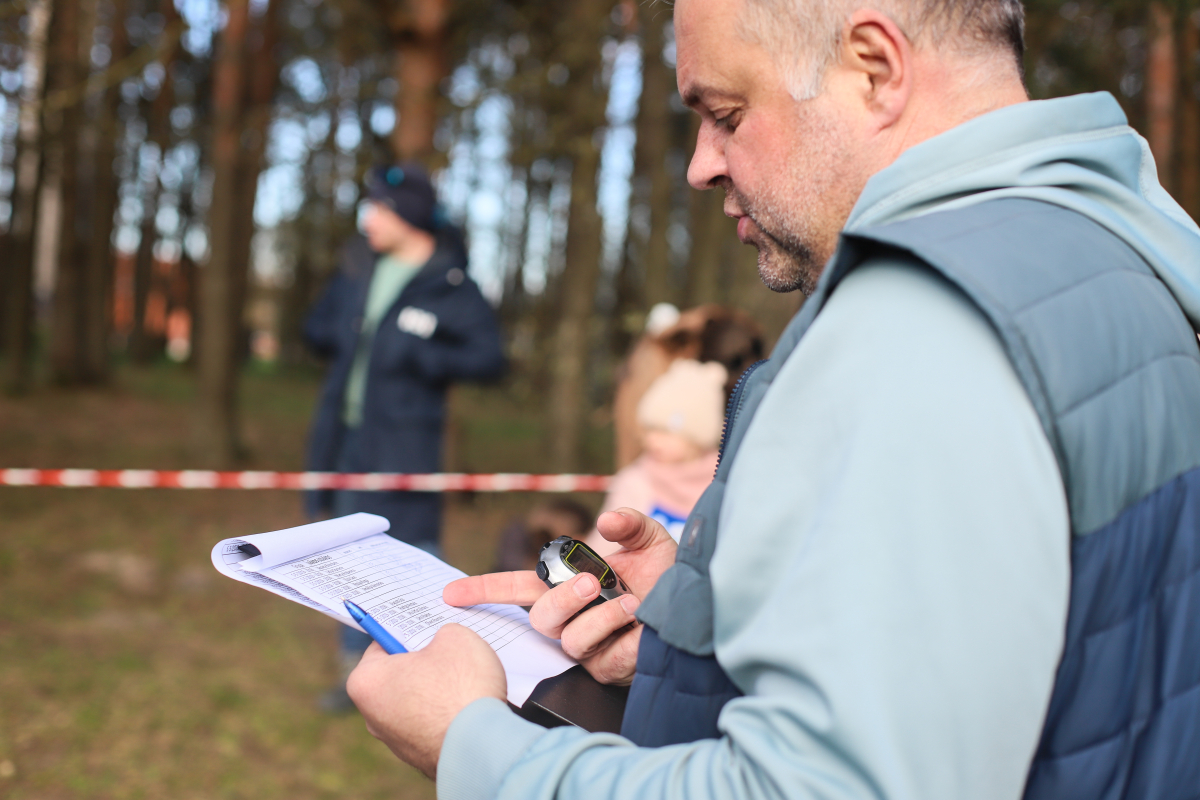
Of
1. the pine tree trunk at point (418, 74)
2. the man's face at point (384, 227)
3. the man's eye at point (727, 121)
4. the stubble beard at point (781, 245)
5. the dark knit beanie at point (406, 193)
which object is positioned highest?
the pine tree trunk at point (418, 74)

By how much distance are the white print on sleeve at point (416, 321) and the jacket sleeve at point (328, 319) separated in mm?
359

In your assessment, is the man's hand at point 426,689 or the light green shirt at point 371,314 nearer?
the man's hand at point 426,689

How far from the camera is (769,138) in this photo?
44.3 inches

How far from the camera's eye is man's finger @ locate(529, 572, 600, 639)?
1245 millimetres

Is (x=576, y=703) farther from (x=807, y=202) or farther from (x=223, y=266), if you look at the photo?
(x=223, y=266)

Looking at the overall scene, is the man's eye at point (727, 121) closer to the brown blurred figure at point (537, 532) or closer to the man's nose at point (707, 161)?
the man's nose at point (707, 161)

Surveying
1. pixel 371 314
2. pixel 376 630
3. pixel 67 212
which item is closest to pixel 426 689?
pixel 376 630

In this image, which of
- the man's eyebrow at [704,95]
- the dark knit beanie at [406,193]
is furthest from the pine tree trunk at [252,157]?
the man's eyebrow at [704,95]

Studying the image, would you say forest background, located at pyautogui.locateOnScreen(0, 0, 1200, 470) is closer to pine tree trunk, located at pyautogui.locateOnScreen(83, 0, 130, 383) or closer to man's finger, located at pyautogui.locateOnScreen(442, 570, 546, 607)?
pine tree trunk, located at pyautogui.locateOnScreen(83, 0, 130, 383)

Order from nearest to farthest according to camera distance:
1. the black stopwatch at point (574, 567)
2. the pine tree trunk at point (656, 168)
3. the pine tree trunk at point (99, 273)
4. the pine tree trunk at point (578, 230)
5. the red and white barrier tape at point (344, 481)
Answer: the black stopwatch at point (574, 567)
the red and white barrier tape at point (344, 481)
the pine tree trunk at point (578, 230)
the pine tree trunk at point (656, 168)
the pine tree trunk at point (99, 273)

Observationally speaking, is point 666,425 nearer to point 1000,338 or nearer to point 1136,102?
point 1000,338

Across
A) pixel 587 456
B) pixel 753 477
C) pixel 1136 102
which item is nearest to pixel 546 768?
pixel 753 477

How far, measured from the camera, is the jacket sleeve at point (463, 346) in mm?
4316

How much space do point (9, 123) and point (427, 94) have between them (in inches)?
103
